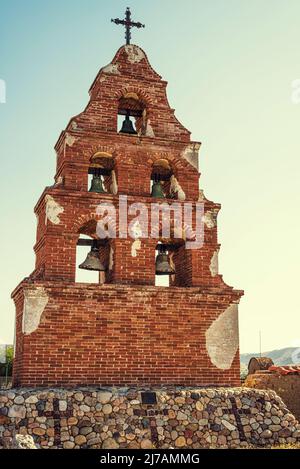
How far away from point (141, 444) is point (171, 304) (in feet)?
9.20

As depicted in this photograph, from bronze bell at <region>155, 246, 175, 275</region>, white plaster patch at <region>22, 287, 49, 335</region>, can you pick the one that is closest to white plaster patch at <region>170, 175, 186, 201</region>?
bronze bell at <region>155, 246, 175, 275</region>

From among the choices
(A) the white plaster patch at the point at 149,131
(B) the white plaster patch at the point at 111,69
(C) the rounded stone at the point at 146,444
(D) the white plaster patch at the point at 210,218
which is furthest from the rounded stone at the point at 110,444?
(B) the white plaster patch at the point at 111,69

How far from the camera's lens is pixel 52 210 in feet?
35.8

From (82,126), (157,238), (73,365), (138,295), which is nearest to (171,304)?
(138,295)

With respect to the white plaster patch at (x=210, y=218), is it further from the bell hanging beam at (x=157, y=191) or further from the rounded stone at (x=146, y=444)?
the rounded stone at (x=146, y=444)

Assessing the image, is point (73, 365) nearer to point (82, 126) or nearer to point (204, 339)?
point (204, 339)

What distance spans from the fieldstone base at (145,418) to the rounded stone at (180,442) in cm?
2

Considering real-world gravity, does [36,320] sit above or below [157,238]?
below

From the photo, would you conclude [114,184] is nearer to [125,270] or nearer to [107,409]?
[125,270]

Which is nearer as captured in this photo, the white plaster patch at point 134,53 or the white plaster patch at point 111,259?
the white plaster patch at point 111,259

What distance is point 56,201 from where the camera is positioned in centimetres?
1098

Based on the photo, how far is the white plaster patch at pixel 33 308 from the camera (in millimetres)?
10039

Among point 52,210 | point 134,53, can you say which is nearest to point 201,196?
point 52,210
